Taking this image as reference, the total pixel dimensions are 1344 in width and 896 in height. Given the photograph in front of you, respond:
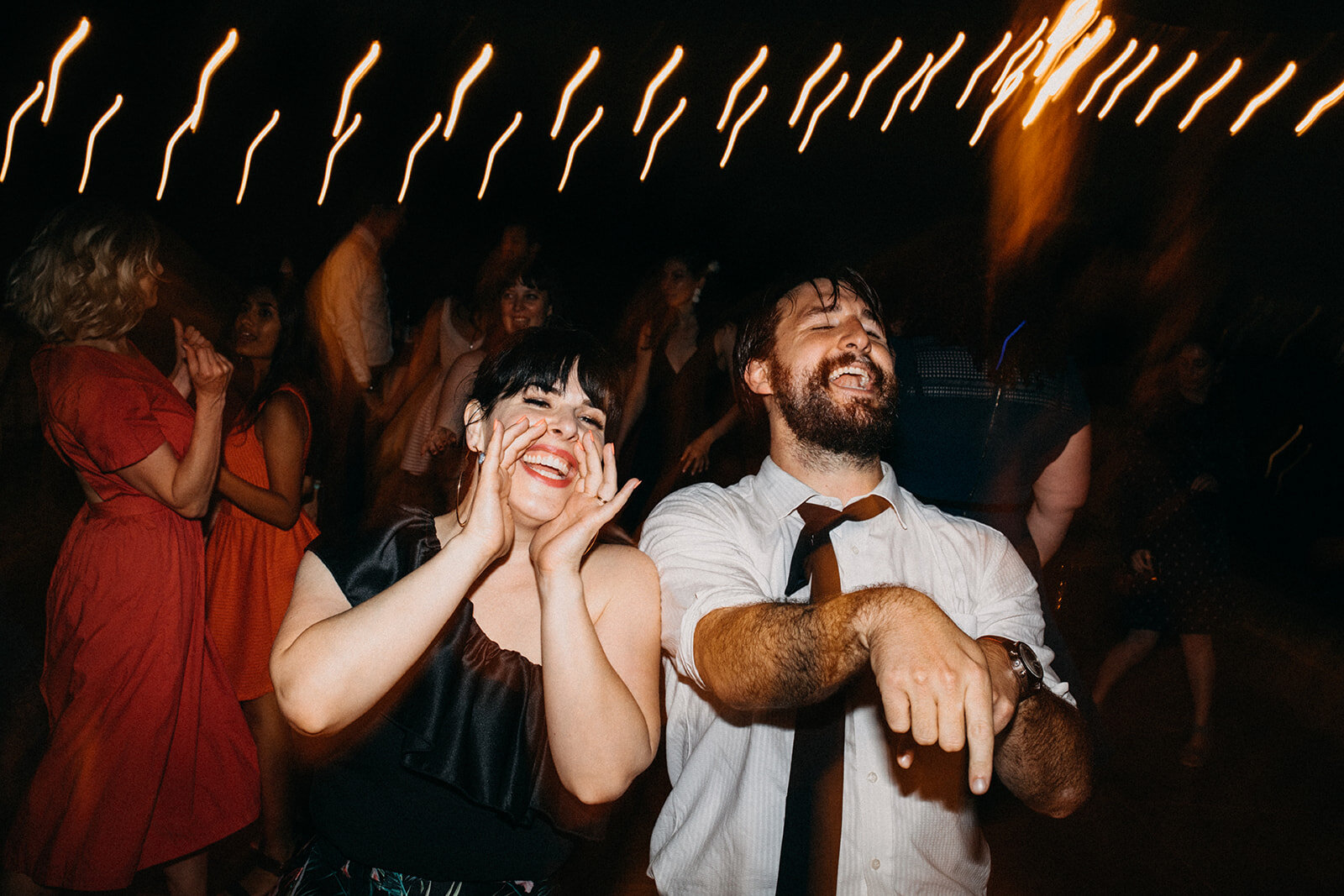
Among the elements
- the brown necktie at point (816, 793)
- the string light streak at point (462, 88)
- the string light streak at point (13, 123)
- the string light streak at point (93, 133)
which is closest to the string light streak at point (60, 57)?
the string light streak at point (13, 123)

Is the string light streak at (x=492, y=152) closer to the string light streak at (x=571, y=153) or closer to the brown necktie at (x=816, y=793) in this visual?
the string light streak at (x=571, y=153)

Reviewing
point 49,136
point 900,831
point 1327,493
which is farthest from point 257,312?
point 1327,493

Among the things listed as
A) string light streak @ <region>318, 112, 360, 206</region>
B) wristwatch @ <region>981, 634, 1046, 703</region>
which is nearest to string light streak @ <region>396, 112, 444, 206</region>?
string light streak @ <region>318, 112, 360, 206</region>

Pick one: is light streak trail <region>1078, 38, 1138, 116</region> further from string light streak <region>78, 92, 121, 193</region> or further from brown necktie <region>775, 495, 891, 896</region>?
string light streak <region>78, 92, 121, 193</region>

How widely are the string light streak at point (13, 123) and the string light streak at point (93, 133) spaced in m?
0.45

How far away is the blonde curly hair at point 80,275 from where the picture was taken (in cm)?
232

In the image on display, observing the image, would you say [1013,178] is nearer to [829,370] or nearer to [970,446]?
[970,446]

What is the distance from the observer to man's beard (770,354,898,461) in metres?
1.86

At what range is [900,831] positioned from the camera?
63.0 inches

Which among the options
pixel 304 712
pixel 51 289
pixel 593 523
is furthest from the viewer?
pixel 51 289

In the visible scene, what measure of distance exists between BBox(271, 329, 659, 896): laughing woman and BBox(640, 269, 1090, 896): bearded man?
200mm

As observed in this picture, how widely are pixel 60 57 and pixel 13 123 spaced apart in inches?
28.0

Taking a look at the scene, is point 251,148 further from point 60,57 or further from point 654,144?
point 654,144

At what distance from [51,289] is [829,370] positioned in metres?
2.31
